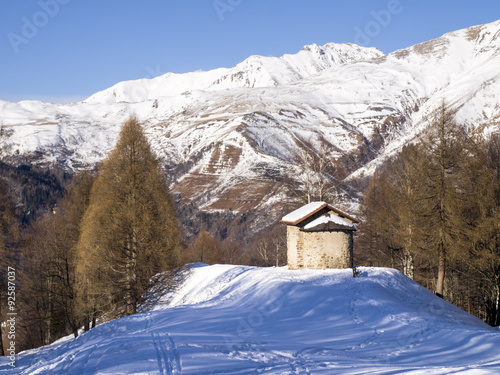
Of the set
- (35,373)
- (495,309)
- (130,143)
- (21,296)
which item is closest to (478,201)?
(495,309)

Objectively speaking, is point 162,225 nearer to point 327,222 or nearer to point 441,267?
point 327,222

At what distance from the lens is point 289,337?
1229 cm

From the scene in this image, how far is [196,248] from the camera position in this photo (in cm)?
5034

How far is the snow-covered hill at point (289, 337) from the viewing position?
377 inches

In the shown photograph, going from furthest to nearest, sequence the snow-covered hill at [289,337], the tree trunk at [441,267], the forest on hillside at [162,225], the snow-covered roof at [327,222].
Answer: the snow-covered roof at [327,222] < the tree trunk at [441,267] < the forest on hillside at [162,225] < the snow-covered hill at [289,337]

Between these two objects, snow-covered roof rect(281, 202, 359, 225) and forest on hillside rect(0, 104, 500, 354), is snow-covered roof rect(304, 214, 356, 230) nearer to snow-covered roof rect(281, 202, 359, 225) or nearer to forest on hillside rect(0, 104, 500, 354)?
snow-covered roof rect(281, 202, 359, 225)

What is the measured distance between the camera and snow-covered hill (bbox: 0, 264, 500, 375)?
959 cm

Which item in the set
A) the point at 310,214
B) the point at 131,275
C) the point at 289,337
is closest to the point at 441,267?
the point at 310,214

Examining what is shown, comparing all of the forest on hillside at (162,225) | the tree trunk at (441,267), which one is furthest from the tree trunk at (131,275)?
the tree trunk at (441,267)

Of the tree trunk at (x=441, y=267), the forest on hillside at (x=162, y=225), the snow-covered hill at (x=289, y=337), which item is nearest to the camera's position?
the snow-covered hill at (x=289, y=337)

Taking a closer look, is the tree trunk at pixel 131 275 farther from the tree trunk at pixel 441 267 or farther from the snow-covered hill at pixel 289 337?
the tree trunk at pixel 441 267

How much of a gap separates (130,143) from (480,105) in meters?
197

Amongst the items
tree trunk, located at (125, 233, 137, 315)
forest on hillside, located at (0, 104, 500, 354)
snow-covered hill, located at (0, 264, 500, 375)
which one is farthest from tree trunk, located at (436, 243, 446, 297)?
tree trunk, located at (125, 233, 137, 315)

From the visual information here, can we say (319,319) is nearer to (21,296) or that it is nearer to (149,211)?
(149,211)
